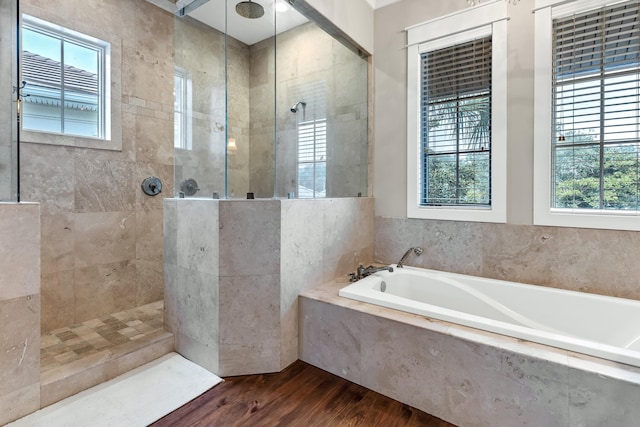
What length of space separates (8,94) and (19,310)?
107cm

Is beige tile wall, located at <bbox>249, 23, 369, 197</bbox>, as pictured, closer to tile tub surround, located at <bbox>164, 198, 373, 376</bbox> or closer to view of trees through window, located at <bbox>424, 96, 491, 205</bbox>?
tile tub surround, located at <bbox>164, 198, 373, 376</bbox>

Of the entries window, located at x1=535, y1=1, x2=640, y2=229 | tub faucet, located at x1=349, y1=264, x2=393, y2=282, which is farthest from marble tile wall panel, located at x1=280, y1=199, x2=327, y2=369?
window, located at x1=535, y1=1, x2=640, y2=229

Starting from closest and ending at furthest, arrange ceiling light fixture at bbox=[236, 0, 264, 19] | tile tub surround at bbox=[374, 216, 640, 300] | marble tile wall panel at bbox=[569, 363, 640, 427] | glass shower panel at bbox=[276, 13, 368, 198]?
marble tile wall panel at bbox=[569, 363, 640, 427] < tile tub surround at bbox=[374, 216, 640, 300] < ceiling light fixture at bbox=[236, 0, 264, 19] < glass shower panel at bbox=[276, 13, 368, 198]

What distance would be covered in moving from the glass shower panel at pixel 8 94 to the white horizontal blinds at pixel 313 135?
1.74 m

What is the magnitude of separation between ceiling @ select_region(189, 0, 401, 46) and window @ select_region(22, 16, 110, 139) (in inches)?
35.0

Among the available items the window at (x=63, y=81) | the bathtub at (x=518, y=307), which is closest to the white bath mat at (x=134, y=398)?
the bathtub at (x=518, y=307)

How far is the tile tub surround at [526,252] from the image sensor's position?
1971mm

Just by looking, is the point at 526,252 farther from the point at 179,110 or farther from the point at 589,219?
the point at 179,110

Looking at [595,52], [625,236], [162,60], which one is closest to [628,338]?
[625,236]

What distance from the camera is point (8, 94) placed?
5.08ft

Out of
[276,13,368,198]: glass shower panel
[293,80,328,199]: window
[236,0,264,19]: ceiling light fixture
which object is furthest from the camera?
[293,80,328,199]: window

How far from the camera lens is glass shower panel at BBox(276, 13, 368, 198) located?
8.45ft

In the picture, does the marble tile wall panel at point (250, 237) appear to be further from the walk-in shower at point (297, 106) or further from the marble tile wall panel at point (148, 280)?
the marble tile wall panel at point (148, 280)

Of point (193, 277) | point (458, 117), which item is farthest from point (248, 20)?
point (193, 277)
